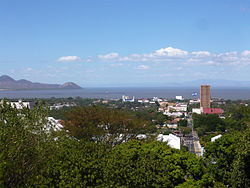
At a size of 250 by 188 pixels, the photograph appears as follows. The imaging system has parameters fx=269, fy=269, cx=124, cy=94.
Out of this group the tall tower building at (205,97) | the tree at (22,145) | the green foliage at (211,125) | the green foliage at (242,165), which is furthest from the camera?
the tall tower building at (205,97)

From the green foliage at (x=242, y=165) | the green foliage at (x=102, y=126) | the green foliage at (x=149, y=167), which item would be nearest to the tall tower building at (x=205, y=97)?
the green foliage at (x=102, y=126)

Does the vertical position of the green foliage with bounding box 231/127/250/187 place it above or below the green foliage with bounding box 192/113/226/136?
above

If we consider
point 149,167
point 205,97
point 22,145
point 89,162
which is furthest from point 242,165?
point 205,97

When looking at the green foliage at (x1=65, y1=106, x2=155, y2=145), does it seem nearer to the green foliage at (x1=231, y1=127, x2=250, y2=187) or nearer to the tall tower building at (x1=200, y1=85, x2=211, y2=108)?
the green foliage at (x1=231, y1=127, x2=250, y2=187)

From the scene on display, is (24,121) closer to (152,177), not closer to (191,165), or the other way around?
(152,177)

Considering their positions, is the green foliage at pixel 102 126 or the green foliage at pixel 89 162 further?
the green foliage at pixel 102 126

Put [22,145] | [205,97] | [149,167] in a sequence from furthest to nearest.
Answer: [205,97] < [149,167] < [22,145]

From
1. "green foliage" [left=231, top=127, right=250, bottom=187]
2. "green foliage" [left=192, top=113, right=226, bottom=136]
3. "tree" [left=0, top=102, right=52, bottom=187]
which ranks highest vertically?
"tree" [left=0, top=102, right=52, bottom=187]

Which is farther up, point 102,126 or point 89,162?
point 89,162

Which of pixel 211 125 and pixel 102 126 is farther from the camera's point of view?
pixel 211 125

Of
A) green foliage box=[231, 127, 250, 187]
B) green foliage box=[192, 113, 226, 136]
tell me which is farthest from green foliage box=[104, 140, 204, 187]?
green foliage box=[192, 113, 226, 136]

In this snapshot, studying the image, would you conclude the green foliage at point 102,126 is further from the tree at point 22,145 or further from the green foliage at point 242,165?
the green foliage at point 242,165

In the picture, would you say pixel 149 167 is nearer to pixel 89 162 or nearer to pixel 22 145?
Result: pixel 89 162

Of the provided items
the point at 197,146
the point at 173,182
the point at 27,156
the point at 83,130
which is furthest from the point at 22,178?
the point at 197,146
